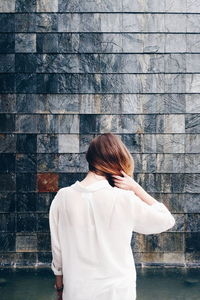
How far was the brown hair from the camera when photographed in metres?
1.79

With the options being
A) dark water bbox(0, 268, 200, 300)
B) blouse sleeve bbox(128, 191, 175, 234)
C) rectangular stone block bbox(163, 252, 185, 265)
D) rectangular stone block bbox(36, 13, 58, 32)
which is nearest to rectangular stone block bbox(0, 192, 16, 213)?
dark water bbox(0, 268, 200, 300)

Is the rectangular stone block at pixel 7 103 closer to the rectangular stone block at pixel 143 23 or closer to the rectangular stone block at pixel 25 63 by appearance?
the rectangular stone block at pixel 25 63

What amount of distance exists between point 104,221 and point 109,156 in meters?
0.31

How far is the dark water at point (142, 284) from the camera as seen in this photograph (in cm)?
388

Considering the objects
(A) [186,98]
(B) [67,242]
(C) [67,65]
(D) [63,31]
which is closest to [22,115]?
(C) [67,65]

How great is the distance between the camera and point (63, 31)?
4648 mm

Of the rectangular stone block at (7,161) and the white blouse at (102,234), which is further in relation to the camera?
the rectangular stone block at (7,161)

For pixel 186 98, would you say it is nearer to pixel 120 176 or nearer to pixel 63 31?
pixel 63 31

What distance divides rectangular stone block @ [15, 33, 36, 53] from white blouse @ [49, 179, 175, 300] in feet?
10.7

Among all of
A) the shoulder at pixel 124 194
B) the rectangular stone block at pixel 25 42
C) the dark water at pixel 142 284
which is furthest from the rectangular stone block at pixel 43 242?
the shoulder at pixel 124 194

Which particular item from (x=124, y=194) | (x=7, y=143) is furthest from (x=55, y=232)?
(x=7, y=143)

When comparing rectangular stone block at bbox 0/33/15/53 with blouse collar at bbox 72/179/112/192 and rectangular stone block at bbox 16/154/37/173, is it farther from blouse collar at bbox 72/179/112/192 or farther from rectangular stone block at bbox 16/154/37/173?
blouse collar at bbox 72/179/112/192

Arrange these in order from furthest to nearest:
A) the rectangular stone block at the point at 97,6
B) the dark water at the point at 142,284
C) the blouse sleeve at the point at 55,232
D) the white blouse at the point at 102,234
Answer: the rectangular stone block at the point at 97,6
the dark water at the point at 142,284
the blouse sleeve at the point at 55,232
the white blouse at the point at 102,234

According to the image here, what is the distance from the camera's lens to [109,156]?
1.79 meters
